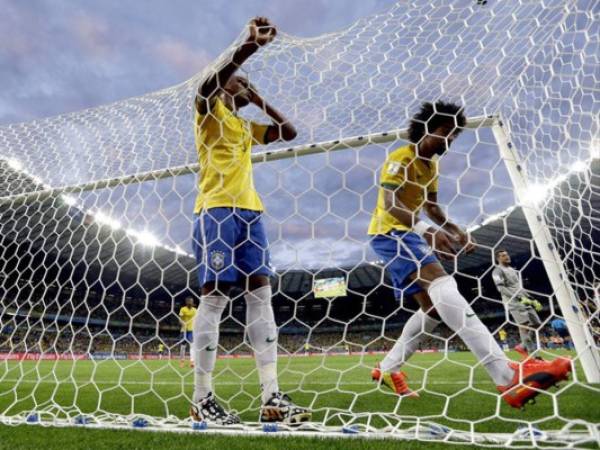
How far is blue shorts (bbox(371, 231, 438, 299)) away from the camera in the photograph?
218 cm

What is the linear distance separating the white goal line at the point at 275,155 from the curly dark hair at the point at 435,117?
0.15m

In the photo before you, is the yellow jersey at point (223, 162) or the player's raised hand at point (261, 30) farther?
the yellow jersey at point (223, 162)

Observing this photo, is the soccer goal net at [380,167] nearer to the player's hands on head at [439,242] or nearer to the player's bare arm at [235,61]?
the player's hands on head at [439,242]

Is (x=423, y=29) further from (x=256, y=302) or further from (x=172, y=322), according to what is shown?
(x=172, y=322)

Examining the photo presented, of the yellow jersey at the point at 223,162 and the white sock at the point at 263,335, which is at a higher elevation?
the yellow jersey at the point at 223,162

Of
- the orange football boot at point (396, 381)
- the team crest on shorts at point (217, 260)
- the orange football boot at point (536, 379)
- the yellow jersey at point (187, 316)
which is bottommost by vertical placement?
the orange football boot at point (536, 379)

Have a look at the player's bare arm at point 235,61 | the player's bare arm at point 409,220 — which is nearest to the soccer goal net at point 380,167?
the player's bare arm at point 409,220

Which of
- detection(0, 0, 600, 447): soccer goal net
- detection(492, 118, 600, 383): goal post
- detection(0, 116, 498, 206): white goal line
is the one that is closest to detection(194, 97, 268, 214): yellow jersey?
detection(0, 0, 600, 447): soccer goal net

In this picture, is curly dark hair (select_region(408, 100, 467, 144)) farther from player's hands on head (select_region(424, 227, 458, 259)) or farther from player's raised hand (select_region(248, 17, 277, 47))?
player's raised hand (select_region(248, 17, 277, 47))

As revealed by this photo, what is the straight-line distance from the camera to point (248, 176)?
6.87 feet

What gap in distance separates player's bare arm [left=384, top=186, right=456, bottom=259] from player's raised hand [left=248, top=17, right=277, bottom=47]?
975mm

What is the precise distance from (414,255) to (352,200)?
1.47 ft

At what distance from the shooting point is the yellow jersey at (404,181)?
2.23 metres

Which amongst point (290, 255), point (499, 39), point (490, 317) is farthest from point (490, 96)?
point (490, 317)
